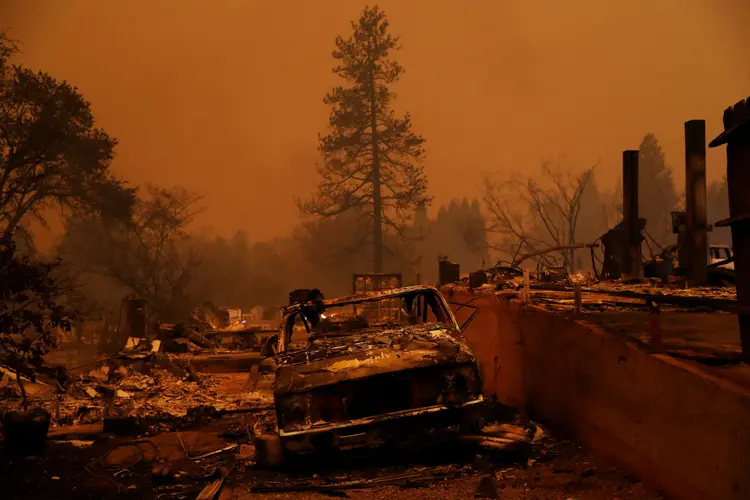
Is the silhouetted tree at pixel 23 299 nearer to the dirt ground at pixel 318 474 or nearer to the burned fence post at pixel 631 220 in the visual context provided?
the dirt ground at pixel 318 474

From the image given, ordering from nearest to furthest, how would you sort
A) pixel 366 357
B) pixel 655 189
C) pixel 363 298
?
pixel 366 357 → pixel 363 298 → pixel 655 189

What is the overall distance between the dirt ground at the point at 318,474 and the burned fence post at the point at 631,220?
10665 mm

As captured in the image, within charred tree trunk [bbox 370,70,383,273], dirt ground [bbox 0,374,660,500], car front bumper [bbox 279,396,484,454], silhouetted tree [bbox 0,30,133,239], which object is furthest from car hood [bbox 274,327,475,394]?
charred tree trunk [bbox 370,70,383,273]

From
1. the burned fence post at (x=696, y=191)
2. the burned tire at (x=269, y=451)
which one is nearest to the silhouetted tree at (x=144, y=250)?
the burned fence post at (x=696, y=191)

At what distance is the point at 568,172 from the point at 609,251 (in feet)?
108

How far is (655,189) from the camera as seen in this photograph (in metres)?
62.8

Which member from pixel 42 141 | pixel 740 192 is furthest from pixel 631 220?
pixel 42 141

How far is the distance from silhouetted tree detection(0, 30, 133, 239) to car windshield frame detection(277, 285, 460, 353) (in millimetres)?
24155

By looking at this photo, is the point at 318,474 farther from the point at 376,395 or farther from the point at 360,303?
the point at 360,303

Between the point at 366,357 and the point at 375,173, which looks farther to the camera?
the point at 375,173

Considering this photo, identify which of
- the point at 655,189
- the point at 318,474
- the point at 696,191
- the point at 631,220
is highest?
the point at 655,189

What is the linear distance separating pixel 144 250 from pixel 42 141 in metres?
12.5

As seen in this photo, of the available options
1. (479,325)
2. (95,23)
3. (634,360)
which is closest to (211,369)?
(479,325)

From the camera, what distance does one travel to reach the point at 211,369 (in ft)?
52.2
